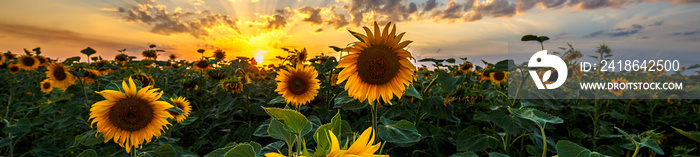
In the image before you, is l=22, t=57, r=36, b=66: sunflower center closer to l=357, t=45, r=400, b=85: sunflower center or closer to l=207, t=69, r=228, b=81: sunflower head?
l=207, t=69, r=228, b=81: sunflower head

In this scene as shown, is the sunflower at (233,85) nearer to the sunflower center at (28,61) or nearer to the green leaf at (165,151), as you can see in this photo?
the green leaf at (165,151)

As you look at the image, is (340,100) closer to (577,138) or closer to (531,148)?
(531,148)

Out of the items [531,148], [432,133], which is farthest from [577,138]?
[432,133]

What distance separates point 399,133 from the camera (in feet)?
4.00

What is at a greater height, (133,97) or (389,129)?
(133,97)

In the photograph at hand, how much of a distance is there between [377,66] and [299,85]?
853 mm

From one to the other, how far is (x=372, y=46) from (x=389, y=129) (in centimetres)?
34

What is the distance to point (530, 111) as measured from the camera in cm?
117

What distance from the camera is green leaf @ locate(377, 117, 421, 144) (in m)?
1.17

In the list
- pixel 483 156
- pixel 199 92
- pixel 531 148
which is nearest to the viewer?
pixel 531 148

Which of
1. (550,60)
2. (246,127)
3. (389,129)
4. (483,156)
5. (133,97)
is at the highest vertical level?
(550,60)

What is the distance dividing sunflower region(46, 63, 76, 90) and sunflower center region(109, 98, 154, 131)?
7.86 feet

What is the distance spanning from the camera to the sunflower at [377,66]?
53.4 inches

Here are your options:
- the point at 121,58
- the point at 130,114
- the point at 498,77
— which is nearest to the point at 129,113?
the point at 130,114
